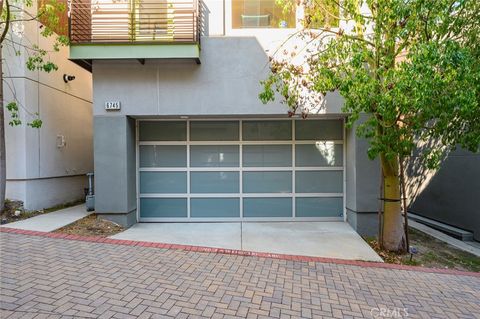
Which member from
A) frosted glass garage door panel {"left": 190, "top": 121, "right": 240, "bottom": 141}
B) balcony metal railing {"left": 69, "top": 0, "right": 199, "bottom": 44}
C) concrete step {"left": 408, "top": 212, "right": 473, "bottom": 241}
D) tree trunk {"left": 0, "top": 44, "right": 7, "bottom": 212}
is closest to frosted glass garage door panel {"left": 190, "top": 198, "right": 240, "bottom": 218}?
frosted glass garage door panel {"left": 190, "top": 121, "right": 240, "bottom": 141}

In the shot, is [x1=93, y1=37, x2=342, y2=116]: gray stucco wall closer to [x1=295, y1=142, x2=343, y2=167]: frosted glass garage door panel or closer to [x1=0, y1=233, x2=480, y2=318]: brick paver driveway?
[x1=295, y1=142, x2=343, y2=167]: frosted glass garage door panel

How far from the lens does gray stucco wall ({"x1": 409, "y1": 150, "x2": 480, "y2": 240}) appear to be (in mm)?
7516

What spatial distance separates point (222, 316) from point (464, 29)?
536cm

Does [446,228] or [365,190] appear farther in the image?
[446,228]

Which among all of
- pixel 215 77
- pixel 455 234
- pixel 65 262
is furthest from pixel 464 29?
pixel 65 262

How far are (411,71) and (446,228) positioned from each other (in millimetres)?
5830

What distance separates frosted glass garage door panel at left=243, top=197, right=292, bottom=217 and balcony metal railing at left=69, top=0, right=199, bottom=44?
4.12 metres

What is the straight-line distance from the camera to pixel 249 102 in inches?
283

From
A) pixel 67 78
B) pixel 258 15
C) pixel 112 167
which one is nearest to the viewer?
pixel 112 167

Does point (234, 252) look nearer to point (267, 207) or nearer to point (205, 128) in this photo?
point (267, 207)

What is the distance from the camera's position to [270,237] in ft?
21.7

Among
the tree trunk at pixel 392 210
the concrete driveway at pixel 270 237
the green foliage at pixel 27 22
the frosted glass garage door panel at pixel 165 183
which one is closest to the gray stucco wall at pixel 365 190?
the concrete driveway at pixel 270 237

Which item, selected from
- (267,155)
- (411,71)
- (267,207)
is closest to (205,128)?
(267,155)

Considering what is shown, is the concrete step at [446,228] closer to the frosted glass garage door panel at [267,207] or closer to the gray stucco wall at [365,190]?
the gray stucco wall at [365,190]
